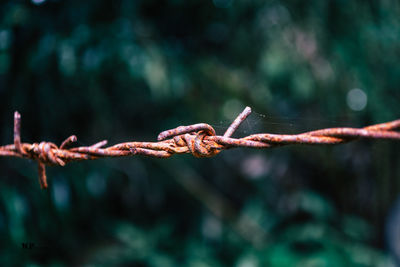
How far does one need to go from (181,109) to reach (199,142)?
58.8 inches

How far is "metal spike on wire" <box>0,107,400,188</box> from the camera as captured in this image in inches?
13.1

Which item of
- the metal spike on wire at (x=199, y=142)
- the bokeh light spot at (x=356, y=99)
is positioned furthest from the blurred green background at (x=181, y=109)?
the metal spike on wire at (x=199, y=142)

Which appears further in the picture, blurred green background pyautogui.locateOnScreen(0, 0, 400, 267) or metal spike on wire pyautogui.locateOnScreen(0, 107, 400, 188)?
blurred green background pyautogui.locateOnScreen(0, 0, 400, 267)

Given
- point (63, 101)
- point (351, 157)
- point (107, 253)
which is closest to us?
point (63, 101)

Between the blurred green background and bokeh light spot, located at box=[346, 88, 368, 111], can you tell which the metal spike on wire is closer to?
the blurred green background

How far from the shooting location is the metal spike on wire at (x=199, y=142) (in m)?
0.33

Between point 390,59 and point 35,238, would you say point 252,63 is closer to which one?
point 390,59

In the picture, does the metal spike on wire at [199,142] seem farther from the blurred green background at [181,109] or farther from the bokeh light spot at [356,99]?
the bokeh light spot at [356,99]

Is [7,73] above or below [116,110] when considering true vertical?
above

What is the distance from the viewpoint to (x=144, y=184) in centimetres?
213

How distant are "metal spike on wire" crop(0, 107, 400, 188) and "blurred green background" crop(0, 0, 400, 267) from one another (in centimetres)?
114

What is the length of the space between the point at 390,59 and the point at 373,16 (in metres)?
0.29

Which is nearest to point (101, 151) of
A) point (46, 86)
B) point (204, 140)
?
point (204, 140)

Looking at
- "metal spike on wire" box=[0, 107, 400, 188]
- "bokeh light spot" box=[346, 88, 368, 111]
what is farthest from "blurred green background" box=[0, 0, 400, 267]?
"metal spike on wire" box=[0, 107, 400, 188]
